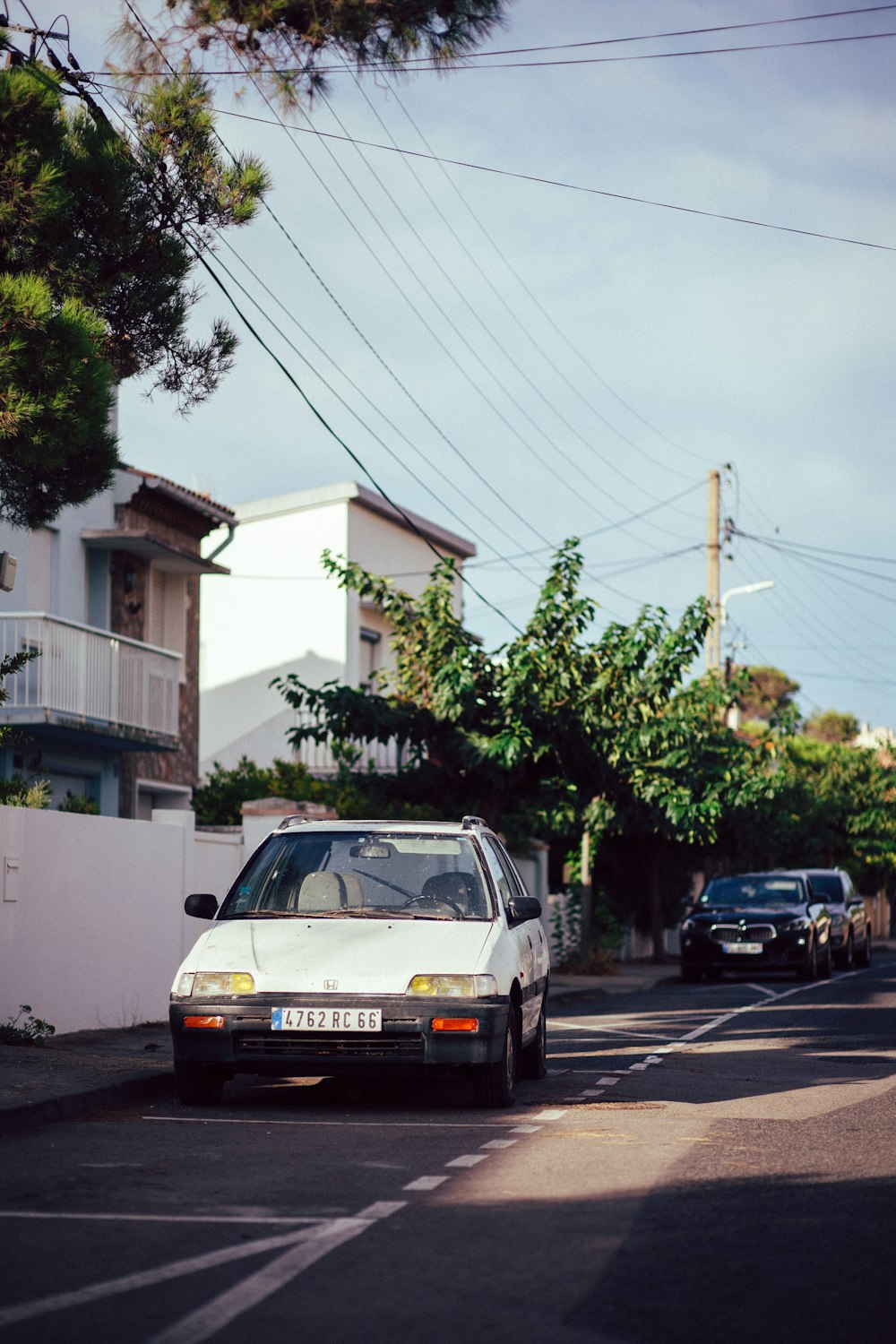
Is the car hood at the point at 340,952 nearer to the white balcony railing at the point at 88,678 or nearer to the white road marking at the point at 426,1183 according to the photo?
the white road marking at the point at 426,1183

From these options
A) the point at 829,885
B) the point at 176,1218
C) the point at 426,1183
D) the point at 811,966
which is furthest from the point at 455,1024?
the point at 829,885

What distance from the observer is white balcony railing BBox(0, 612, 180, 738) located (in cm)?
2339

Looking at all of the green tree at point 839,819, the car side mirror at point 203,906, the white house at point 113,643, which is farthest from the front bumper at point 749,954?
the car side mirror at point 203,906

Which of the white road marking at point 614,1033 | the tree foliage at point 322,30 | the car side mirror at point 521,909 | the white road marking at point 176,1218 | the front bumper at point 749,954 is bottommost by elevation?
the white road marking at point 614,1033

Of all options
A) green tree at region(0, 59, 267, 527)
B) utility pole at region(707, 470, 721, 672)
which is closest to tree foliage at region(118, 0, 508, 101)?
green tree at region(0, 59, 267, 527)

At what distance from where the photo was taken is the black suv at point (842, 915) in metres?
28.7

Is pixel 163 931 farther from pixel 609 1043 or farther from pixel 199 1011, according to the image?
pixel 199 1011

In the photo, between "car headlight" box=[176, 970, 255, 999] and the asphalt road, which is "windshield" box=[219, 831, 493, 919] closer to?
"car headlight" box=[176, 970, 255, 999]

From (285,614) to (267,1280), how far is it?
113 feet

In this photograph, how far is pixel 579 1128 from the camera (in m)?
9.33

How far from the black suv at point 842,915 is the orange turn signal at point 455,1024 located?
1920cm

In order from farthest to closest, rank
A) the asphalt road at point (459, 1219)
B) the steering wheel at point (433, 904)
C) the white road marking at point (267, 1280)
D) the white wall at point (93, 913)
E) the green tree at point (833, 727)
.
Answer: the green tree at point (833, 727)
the white wall at point (93, 913)
the steering wheel at point (433, 904)
the asphalt road at point (459, 1219)
the white road marking at point (267, 1280)

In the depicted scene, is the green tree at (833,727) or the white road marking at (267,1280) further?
the green tree at (833,727)

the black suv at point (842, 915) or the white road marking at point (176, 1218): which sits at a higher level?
the black suv at point (842, 915)
